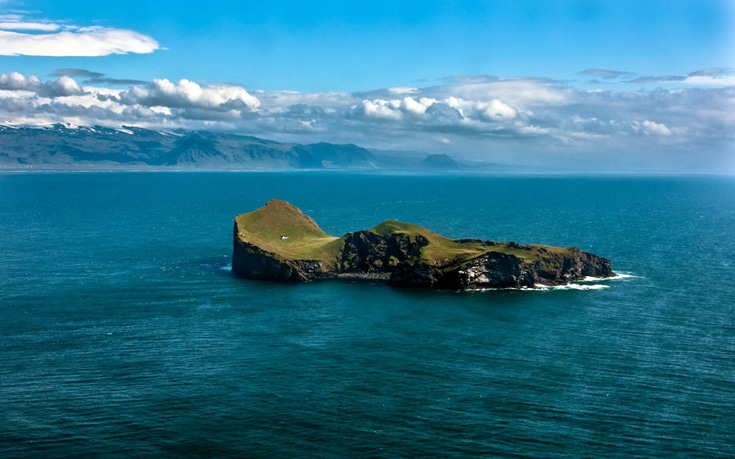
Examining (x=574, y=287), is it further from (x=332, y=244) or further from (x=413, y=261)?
(x=332, y=244)

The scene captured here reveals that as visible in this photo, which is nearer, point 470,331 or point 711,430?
point 711,430

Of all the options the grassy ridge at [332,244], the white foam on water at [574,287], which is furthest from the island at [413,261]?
the white foam on water at [574,287]

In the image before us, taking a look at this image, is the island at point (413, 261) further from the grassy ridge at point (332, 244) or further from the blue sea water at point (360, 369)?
the blue sea water at point (360, 369)

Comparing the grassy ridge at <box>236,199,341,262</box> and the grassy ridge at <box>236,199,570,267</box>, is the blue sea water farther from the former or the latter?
the grassy ridge at <box>236,199,341,262</box>

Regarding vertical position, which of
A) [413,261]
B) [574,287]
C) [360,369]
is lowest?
[360,369]

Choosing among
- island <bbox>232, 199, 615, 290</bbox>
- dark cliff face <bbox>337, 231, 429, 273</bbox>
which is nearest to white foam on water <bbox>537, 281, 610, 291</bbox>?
island <bbox>232, 199, 615, 290</bbox>

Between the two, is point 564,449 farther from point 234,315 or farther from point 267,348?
point 234,315

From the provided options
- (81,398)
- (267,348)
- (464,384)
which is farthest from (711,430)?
(81,398)

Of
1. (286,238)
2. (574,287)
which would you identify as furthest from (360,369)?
(286,238)

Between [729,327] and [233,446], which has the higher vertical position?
[729,327]
